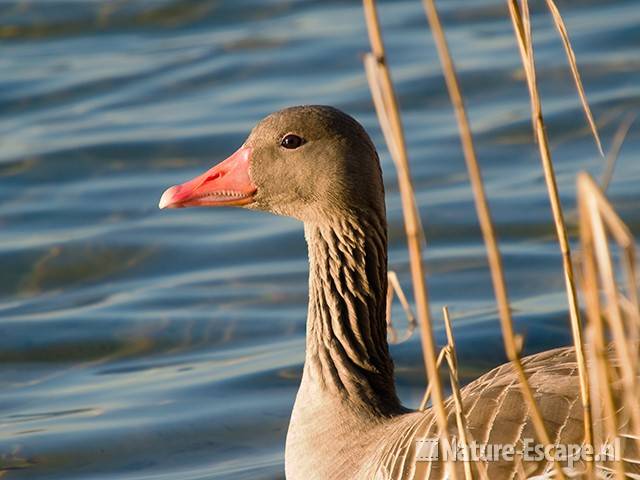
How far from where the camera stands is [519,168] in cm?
1156

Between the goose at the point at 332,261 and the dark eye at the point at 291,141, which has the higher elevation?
the dark eye at the point at 291,141

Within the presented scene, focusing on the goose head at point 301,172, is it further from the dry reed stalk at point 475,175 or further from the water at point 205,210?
the dry reed stalk at point 475,175

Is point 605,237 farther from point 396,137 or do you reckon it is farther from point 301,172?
point 301,172

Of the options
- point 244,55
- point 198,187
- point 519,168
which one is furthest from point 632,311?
point 244,55

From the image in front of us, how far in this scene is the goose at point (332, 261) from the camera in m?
6.09

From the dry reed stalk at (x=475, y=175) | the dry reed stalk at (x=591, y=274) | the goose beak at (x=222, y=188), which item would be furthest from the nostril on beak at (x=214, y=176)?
the dry reed stalk at (x=591, y=274)

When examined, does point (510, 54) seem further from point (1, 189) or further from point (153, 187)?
point (1, 189)

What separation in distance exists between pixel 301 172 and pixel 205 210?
5.28 meters

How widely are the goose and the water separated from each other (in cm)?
128

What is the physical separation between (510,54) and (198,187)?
26.1 ft

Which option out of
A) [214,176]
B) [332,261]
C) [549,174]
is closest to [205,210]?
[214,176]

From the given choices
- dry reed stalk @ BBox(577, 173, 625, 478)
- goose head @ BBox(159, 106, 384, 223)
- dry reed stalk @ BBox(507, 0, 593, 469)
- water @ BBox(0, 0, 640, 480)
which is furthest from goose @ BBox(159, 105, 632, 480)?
dry reed stalk @ BBox(577, 173, 625, 478)

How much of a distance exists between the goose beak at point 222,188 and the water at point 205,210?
5.81 feet

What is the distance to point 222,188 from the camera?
650 centimetres
